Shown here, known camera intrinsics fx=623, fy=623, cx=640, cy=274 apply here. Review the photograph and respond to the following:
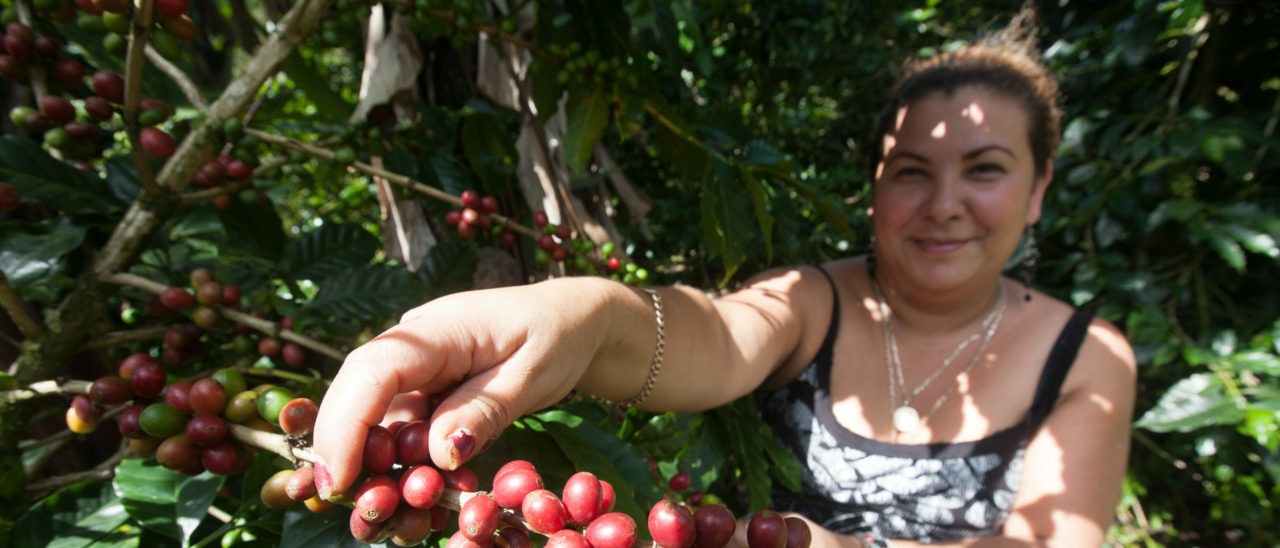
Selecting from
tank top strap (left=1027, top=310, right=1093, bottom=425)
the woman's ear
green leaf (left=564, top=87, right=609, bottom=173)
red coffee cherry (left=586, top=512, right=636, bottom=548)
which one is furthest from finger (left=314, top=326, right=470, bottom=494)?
the woman's ear

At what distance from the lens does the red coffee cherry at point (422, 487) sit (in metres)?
0.55

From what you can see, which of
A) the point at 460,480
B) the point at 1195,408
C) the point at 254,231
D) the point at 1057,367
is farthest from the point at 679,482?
the point at 1195,408

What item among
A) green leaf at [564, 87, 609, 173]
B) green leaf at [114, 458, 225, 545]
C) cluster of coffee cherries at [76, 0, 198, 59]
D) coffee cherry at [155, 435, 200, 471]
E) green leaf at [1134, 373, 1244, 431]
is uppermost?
cluster of coffee cherries at [76, 0, 198, 59]

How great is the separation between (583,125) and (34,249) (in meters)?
0.94

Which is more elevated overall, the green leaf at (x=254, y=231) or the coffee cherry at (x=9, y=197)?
the coffee cherry at (x=9, y=197)

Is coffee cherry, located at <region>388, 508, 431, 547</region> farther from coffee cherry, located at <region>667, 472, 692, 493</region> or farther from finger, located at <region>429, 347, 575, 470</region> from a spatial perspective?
coffee cherry, located at <region>667, 472, 692, 493</region>

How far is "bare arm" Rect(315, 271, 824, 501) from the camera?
547mm

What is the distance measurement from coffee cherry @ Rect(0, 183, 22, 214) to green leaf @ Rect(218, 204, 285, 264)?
276 millimetres

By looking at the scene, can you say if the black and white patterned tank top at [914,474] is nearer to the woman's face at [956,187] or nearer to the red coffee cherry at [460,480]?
the woman's face at [956,187]

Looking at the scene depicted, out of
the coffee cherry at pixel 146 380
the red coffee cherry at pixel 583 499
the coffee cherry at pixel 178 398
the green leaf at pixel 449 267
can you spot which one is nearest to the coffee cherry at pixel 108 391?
the coffee cherry at pixel 146 380

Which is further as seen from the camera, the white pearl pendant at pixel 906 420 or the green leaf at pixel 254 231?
the white pearl pendant at pixel 906 420

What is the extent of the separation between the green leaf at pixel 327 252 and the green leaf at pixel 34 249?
33 centimetres

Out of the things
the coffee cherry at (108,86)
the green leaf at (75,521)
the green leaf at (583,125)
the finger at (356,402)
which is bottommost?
the green leaf at (75,521)

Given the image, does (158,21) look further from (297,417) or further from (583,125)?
(583,125)
